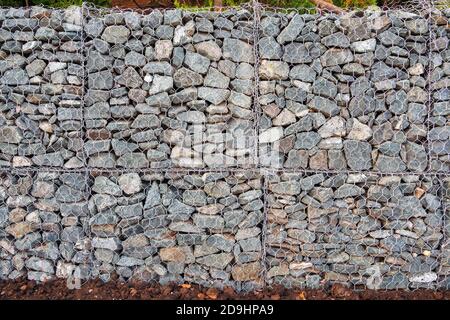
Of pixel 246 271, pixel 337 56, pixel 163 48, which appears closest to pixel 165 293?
pixel 246 271

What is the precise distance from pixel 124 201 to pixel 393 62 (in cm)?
293

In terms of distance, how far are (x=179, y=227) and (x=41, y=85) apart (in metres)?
1.92

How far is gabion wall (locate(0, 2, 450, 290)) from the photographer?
144 inches

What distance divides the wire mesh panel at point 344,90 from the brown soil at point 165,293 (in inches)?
50.1

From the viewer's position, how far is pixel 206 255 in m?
3.83

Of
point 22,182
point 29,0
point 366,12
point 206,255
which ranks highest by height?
point 29,0

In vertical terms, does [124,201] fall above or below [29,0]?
below

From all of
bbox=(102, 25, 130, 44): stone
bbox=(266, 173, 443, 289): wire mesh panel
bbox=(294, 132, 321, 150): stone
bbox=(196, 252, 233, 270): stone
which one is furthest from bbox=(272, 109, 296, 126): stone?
bbox=(102, 25, 130, 44): stone

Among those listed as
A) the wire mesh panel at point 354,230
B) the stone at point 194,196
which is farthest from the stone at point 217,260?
the stone at point 194,196

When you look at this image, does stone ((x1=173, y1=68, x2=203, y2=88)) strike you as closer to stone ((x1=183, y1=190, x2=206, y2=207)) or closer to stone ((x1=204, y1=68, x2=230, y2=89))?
stone ((x1=204, y1=68, x2=230, y2=89))

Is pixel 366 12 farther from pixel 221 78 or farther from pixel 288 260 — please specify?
pixel 288 260

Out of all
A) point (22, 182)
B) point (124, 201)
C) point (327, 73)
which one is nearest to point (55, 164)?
point (22, 182)

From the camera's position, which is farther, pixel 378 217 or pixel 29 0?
pixel 29 0

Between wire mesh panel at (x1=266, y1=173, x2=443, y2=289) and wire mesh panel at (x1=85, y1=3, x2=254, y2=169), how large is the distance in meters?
0.70
